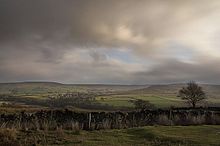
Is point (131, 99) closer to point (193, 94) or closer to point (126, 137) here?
point (193, 94)

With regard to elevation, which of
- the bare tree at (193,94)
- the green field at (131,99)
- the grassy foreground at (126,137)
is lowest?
the green field at (131,99)

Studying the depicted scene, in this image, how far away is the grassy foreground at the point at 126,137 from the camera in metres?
20.9

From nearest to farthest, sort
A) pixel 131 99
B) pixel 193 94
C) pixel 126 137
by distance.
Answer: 1. pixel 126 137
2. pixel 193 94
3. pixel 131 99

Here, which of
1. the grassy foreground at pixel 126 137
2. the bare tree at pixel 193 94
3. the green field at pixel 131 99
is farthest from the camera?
the green field at pixel 131 99

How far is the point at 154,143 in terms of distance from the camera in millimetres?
20766

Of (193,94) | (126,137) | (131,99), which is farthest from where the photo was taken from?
(131,99)

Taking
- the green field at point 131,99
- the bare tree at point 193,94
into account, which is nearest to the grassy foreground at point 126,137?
the bare tree at point 193,94

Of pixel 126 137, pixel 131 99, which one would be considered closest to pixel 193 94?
pixel 126 137

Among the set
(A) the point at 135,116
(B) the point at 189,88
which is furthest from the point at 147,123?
(B) the point at 189,88

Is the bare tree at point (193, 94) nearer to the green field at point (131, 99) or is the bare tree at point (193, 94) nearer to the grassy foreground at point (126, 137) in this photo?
the green field at point (131, 99)

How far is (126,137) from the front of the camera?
2344 cm

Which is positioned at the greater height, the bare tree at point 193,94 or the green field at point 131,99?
the bare tree at point 193,94

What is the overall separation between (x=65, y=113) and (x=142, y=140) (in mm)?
14531

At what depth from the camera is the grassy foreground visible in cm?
2089
